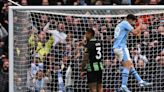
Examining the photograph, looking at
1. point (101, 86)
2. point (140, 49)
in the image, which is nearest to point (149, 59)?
point (140, 49)

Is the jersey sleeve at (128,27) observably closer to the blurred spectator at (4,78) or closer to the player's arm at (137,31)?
the player's arm at (137,31)

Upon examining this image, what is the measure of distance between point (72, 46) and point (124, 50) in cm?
106

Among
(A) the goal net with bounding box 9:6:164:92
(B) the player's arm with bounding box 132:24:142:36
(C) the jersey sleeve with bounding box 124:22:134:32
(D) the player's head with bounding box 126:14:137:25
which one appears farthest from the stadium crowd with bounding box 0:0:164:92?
(D) the player's head with bounding box 126:14:137:25

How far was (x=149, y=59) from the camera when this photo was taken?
1460 cm

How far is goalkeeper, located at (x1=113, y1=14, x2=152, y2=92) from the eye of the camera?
14172mm

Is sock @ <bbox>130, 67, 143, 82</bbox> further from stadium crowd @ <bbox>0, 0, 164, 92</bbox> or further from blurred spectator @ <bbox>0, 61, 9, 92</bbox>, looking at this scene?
blurred spectator @ <bbox>0, 61, 9, 92</bbox>

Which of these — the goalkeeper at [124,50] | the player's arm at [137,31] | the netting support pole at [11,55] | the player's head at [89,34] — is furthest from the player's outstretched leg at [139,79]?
the netting support pole at [11,55]

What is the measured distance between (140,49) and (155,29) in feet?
1.71

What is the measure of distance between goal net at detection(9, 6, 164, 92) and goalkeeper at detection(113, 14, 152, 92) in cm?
20

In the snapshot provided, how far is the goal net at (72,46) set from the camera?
44.4 feet

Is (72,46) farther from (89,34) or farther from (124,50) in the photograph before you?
(124,50)

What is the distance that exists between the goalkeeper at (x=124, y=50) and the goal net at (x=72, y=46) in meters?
0.20

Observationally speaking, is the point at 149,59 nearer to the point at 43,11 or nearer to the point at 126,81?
the point at 126,81

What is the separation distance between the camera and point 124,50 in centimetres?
1433
